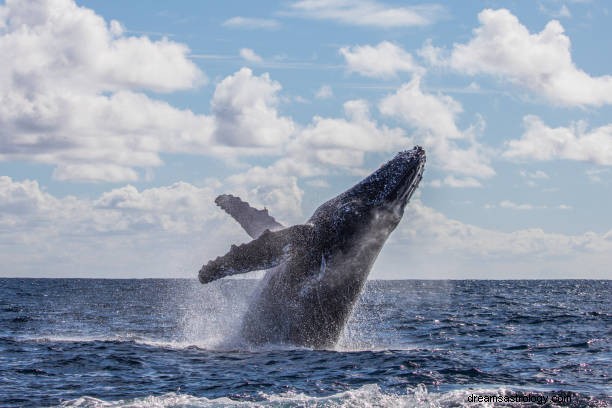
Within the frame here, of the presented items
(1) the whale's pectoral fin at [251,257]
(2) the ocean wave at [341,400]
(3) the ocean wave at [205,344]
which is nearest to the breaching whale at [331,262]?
(3) the ocean wave at [205,344]

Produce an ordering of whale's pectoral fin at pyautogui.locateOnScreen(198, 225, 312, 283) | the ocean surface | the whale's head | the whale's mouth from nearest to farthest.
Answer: the ocean surface, whale's pectoral fin at pyautogui.locateOnScreen(198, 225, 312, 283), the whale's head, the whale's mouth

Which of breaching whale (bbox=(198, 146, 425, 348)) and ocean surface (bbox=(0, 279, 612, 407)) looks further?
breaching whale (bbox=(198, 146, 425, 348))

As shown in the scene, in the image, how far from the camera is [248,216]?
1698cm

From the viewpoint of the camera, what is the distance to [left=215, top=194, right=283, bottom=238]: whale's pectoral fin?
16.7 metres

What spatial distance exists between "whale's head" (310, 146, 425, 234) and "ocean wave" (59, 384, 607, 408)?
4.10 metres

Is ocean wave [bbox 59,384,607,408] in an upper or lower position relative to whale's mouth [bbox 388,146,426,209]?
lower

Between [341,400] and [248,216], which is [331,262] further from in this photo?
[341,400]

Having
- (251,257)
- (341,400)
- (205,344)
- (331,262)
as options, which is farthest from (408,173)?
(205,344)

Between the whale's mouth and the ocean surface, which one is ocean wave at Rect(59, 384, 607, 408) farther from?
the whale's mouth

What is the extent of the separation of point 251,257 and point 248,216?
138 inches

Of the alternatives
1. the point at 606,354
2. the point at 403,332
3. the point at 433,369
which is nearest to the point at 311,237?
the point at 433,369

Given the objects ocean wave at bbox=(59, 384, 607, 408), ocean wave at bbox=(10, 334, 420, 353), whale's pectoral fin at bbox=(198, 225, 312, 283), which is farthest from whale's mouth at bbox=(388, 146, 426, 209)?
ocean wave at bbox=(59, 384, 607, 408)

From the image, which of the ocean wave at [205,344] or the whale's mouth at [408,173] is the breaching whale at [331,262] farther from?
the ocean wave at [205,344]

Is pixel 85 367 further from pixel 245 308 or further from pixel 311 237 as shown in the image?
pixel 311 237
